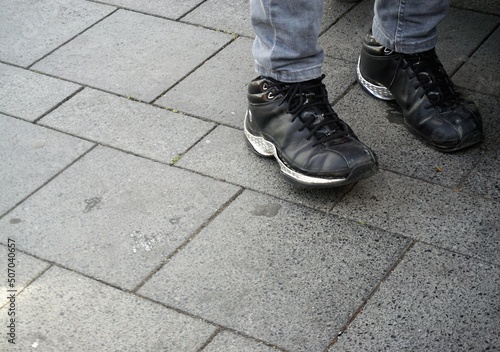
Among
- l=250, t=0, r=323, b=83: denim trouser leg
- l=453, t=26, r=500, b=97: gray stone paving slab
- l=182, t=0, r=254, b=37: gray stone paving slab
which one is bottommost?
l=182, t=0, r=254, b=37: gray stone paving slab

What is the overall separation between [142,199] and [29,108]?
76 centimetres

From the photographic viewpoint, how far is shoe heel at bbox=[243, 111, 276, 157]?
8.91ft

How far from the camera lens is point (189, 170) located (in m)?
2.73

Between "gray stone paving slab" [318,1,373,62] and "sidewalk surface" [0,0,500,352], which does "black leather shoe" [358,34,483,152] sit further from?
"gray stone paving slab" [318,1,373,62]

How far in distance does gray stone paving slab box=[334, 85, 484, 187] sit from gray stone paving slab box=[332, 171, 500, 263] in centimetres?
6

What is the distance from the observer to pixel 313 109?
104 inches

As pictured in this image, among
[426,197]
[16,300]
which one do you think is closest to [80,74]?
[16,300]

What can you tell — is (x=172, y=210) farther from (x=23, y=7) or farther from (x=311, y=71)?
(x=23, y=7)

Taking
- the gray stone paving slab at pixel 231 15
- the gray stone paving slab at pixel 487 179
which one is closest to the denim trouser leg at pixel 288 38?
the gray stone paving slab at pixel 487 179

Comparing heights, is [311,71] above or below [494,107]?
above

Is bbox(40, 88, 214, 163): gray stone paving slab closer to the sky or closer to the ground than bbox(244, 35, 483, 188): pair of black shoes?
closer to the ground

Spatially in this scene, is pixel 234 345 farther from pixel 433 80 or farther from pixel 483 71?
pixel 483 71

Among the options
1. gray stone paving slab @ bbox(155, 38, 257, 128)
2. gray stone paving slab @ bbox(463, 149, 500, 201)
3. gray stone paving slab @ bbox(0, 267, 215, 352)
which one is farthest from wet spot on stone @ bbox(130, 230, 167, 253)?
gray stone paving slab @ bbox(463, 149, 500, 201)

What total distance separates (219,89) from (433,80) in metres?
0.80
